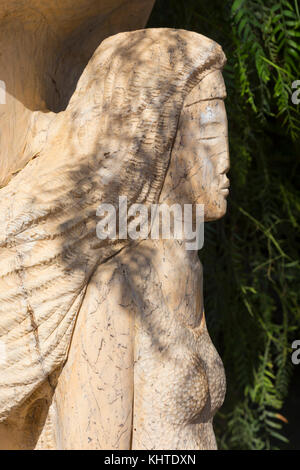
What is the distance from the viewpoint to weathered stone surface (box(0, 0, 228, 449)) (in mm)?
1513

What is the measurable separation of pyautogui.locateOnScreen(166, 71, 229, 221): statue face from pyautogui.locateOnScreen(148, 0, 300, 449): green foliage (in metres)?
0.72

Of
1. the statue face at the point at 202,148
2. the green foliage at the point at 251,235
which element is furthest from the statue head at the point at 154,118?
the green foliage at the point at 251,235

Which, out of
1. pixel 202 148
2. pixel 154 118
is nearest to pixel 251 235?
pixel 202 148

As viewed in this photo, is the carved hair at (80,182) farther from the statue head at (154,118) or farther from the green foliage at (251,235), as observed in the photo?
the green foliage at (251,235)

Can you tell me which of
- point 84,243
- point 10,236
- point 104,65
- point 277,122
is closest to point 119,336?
point 84,243

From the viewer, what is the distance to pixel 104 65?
165 cm

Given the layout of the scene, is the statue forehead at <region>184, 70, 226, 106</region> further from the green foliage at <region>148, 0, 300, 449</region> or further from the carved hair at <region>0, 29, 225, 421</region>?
the green foliage at <region>148, 0, 300, 449</region>

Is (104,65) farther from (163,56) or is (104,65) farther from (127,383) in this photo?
(127,383)

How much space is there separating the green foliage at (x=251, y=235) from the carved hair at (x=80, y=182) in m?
0.79

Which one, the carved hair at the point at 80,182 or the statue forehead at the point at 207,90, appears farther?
the statue forehead at the point at 207,90

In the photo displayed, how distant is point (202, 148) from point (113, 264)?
0.36m

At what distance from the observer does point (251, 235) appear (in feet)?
9.75

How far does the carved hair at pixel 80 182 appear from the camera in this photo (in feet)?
4.97

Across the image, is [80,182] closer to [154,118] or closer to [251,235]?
[154,118]
